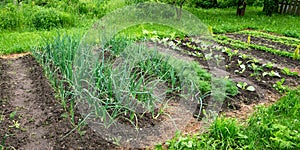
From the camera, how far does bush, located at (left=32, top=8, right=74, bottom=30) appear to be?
692 centimetres

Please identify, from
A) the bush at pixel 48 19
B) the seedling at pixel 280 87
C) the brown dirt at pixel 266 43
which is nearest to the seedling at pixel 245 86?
the seedling at pixel 280 87

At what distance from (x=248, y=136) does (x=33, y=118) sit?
2.06m

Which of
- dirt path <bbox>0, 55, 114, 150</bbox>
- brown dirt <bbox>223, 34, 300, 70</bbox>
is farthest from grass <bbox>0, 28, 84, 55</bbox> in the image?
brown dirt <bbox>223, 34, 300, 70</bbox>

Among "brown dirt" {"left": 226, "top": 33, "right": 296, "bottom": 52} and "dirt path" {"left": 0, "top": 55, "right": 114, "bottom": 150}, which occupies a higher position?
"brown dirt" {"left": 226, "top": 33, "right": 296, "bottom": 52}

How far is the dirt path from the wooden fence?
30.1ft

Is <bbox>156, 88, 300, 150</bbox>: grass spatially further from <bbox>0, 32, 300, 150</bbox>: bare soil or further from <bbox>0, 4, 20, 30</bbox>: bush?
<bbox>0, 4, 20, 30</bbox>: bush

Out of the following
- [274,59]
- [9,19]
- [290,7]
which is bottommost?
[274,59]

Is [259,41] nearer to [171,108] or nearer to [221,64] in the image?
[221,64]

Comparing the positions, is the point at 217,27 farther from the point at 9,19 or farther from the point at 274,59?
the point at 9,19

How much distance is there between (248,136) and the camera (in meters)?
2.90

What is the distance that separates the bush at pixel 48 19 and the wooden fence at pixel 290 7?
24.4 ft

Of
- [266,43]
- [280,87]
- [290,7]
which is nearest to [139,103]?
[280,87]

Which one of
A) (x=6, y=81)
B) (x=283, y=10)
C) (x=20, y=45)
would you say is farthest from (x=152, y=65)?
(x=283, y=10)

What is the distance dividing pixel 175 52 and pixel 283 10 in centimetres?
725
